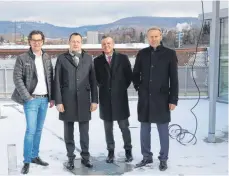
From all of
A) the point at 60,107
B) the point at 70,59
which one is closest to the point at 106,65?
the point at 70,59

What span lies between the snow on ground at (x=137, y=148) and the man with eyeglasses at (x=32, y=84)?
581mm

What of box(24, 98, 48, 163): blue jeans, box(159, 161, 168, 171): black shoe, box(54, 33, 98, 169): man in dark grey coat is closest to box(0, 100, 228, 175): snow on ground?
box(159, 161, 168, 171): black shoe

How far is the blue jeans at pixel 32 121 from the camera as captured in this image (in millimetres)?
4371

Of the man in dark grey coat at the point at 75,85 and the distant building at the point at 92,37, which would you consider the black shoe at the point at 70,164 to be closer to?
the man in dark grey coat at the point at 75,85

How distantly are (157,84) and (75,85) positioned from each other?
3.47 ft

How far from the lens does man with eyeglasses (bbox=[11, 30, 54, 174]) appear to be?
4.29 meters

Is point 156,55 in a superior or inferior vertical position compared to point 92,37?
inferior

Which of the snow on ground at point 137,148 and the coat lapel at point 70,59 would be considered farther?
the snow on ground at point 137,148

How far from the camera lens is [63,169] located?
15.1 feet

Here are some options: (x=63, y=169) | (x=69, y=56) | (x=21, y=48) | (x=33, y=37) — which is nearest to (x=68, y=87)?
(x=69, y=56)

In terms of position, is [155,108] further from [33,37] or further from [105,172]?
[33,37]

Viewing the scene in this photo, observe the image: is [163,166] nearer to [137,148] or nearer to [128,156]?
[128,156]

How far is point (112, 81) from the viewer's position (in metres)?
4.57

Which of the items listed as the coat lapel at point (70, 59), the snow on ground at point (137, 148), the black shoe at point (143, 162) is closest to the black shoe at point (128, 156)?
the snow on ground at point (137, 148)
